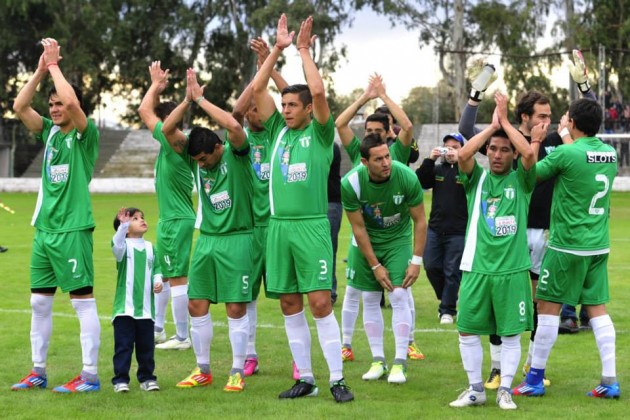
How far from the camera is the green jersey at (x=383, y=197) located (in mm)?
8828

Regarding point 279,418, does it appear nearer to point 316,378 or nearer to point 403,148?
point 316,378

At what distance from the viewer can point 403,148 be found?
32.4 ft

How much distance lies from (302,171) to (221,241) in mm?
1075

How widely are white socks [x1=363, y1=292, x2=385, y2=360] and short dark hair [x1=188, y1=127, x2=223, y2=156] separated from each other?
2.00 meters

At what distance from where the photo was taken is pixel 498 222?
7.81 m

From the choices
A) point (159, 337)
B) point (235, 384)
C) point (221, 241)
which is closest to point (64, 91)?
point (221, 241)

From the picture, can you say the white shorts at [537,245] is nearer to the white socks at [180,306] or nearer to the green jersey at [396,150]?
the green jersey at [396,150]

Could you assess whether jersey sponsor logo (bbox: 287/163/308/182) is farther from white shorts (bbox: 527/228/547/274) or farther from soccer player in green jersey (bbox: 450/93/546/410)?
white shorts (bbox: 527/228/547/274)

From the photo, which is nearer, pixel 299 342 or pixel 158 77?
pixel 299 342

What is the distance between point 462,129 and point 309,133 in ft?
4.27

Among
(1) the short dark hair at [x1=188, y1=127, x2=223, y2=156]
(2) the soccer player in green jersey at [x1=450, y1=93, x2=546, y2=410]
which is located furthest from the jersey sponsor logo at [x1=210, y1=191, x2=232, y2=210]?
(2) the soccer player in green jersey at [x1=450, y1=93, x2=546, y2=410]

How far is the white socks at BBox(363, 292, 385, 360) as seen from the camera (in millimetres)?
9141

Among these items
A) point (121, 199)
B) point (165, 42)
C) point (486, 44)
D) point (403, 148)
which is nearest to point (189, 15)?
point (165, 42)

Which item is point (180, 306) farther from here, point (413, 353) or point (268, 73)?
point (268, 73)
